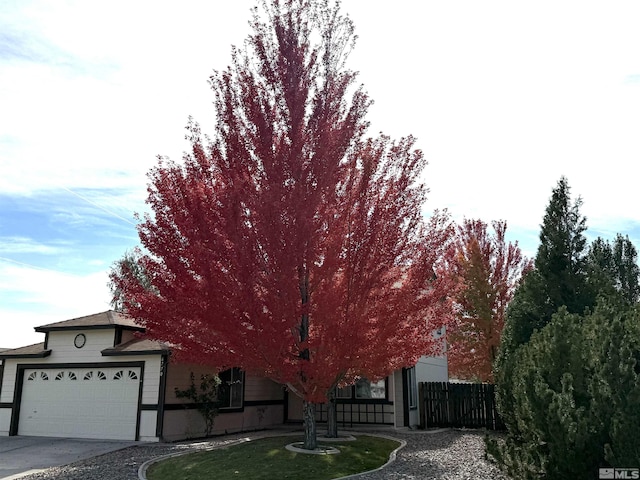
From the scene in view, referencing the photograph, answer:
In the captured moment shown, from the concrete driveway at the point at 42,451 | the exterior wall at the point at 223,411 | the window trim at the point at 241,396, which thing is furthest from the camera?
the window trim at the point at 241,396

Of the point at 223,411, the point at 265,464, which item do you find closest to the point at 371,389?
the point at 223,411

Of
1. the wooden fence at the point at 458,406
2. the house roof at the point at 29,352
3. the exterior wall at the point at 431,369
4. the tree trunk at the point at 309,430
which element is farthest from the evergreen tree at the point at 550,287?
the house roof at the point at 29,352

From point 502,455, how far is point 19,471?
919 centimetres

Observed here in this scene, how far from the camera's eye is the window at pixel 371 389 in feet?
54.1

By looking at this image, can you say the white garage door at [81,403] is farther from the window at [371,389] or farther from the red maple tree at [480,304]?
the red maple tree at [480,304]

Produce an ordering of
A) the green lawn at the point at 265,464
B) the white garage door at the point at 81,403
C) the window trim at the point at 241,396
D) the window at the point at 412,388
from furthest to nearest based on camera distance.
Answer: the window at the point at 412,388
the window trim at the point at 241,396
the white garage door at the point at 81,403
the green lawn at the point at 265,464

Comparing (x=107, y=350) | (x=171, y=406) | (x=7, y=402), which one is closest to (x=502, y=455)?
(x=171, y=406)

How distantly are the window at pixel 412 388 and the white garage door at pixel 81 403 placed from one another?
8286 millimetres

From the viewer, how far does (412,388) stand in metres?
17.3

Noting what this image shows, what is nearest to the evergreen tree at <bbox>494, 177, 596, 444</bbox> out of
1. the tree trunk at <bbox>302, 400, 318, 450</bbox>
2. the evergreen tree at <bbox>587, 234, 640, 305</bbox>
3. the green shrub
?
the green shrub

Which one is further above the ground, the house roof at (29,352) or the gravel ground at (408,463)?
the house roof at (29,352)

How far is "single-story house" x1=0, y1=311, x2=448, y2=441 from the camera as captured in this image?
1406 centimetres

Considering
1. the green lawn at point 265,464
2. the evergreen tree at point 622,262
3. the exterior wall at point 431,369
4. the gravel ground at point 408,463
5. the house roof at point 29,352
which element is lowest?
the gravel ground at point 408,463

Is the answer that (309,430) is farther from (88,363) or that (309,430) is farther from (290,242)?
(88,363)
